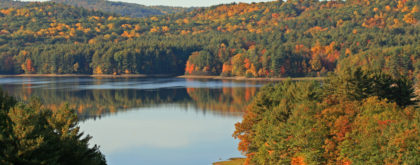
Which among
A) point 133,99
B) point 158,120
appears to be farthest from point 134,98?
point 158,120

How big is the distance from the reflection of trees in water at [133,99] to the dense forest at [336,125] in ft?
149

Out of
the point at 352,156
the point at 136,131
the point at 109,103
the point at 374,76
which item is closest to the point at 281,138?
the point at 352,156

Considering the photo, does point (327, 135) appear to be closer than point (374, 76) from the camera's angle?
Yes

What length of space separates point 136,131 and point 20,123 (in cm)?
6157

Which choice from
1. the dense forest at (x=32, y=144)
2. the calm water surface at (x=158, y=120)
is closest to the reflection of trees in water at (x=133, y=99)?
the calm water surface at (x=158, y=120)

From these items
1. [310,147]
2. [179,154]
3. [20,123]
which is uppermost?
[20,123]

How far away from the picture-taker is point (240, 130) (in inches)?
2771

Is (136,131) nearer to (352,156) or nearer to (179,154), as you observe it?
(179,154)

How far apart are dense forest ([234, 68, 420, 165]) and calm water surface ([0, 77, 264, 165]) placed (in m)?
9.93

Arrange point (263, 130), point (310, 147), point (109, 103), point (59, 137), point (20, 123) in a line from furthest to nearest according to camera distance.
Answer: point (109, 103), point (263, 130), point (310, 147), point (59, 137), point (20, 123)

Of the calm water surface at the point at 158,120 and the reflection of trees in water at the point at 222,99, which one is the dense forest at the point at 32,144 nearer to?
the calm water surface at the point at 158,120

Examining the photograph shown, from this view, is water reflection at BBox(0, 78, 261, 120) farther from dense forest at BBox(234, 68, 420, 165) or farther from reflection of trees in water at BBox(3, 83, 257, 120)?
dense forest at BBox(234, 68, 420, 165)

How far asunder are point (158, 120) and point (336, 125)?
61.9 meters

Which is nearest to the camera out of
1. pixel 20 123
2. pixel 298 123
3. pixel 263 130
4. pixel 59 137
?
pixel 20 123
